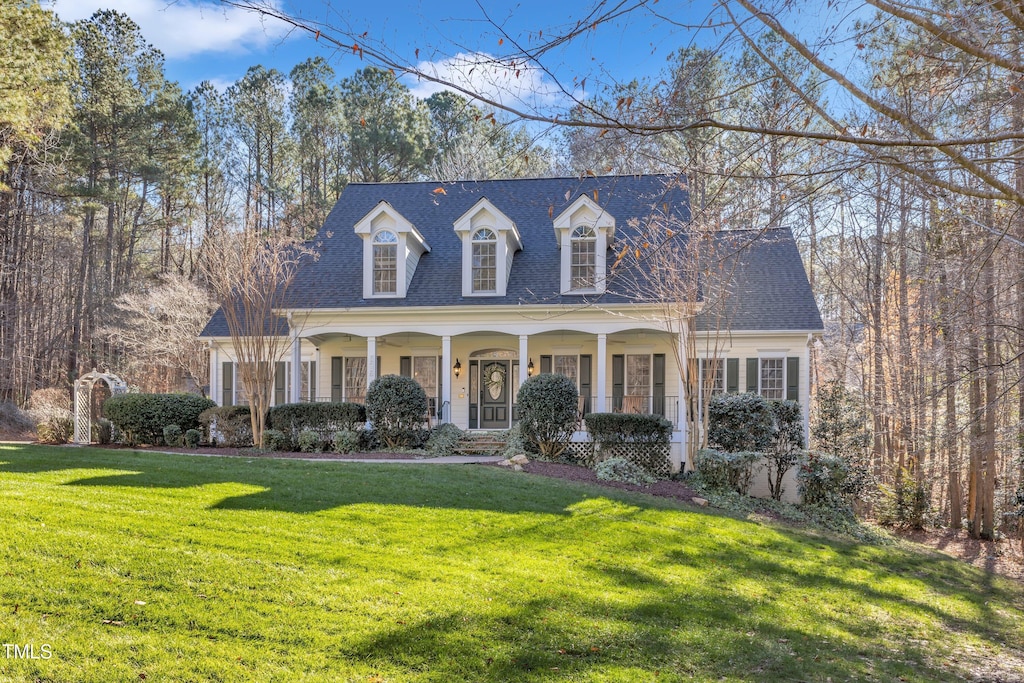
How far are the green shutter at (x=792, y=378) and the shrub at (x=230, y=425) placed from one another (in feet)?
40.0

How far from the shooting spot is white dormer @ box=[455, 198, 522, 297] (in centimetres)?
1698

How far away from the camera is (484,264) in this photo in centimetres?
1745

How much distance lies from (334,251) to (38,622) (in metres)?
15.2

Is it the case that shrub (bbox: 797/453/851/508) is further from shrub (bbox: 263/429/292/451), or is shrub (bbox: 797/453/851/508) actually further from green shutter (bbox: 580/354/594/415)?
shrub (bbox: 263/429/292/451)

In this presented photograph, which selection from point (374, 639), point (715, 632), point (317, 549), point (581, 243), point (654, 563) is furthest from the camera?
point (581, 243)

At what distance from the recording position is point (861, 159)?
473 cm

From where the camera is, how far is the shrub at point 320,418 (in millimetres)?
15328

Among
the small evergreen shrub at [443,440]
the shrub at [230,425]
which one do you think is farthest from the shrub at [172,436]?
the small evergreen shrub at [443,440]

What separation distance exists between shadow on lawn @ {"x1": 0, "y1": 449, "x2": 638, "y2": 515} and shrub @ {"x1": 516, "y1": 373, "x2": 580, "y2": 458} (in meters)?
1.90

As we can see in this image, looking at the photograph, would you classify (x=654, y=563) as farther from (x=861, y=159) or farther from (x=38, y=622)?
(x=38, y=622)

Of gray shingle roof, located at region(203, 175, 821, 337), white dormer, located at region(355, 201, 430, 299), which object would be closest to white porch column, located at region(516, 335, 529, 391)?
gray shingle roof, located at region(203, 175, 821, 337)

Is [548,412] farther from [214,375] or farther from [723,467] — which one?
[214,375]

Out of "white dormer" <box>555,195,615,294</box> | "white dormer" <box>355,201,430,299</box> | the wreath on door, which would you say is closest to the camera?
"white dormer" <box>555,195,615,294</box>

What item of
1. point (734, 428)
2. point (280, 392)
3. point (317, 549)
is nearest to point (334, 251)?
point (280, 392)
